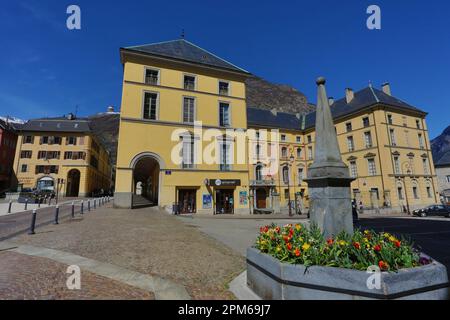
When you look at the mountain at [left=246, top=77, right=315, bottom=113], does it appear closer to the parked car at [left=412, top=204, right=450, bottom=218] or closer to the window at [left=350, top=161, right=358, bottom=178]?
the window at [left=350, top=161, right=358, bottom=178]

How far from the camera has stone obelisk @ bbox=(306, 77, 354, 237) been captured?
4664 mm

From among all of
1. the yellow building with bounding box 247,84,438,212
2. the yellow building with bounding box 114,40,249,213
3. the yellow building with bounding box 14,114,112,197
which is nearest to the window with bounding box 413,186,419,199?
the yellow building with bounding box 247,84,438,212

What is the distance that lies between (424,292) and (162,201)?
1987cm

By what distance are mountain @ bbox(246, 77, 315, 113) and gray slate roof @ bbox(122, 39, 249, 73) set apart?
210 feet

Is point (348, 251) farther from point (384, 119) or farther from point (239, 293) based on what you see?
point (384, 119)

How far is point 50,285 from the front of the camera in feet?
12.7

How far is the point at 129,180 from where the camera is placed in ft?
64.0

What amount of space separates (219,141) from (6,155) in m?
43.0

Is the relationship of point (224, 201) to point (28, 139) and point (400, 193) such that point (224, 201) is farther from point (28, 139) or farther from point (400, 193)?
point (28, 139)

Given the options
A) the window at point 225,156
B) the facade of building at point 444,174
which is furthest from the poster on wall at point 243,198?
the facade of building at point 444,174

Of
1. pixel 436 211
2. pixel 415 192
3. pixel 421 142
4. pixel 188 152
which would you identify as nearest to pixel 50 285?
pixel 188 152

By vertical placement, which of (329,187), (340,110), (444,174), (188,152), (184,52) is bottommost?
(329,187)

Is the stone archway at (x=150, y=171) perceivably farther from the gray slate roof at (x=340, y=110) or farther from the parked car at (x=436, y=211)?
the parked car at (x=436, y=211)
